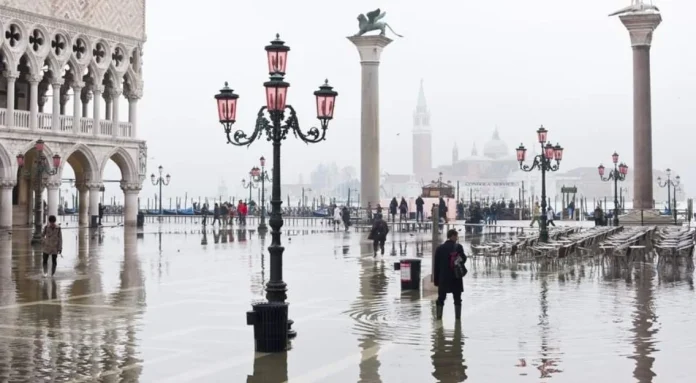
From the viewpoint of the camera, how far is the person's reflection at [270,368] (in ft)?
30.1

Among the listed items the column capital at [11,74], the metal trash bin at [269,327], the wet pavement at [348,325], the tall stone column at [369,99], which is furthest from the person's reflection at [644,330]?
the column capital at [11,74]

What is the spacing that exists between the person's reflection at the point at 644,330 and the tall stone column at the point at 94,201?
30.7 m

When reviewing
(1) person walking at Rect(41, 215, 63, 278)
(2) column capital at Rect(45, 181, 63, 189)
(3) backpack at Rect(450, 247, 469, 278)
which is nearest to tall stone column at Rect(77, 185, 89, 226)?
(2) column capital at Rect(45, 181, 63, 189)

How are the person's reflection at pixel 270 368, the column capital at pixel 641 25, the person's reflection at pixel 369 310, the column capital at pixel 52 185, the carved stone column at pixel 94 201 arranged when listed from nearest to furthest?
the person's reflection at pixel 270 368
the person's reflection at pixel 369 310
the column capital at pixel 641 25
the column capital at pixel 52 185
the carved stone column at pixel 94 201

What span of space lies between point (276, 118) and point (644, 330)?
4920 millimetres

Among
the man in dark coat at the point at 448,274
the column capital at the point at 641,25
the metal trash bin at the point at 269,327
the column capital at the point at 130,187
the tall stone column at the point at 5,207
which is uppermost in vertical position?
the column capital at the point at 641,25

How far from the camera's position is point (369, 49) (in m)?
42.3

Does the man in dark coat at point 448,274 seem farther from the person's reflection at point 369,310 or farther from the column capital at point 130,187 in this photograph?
the column capital at point 130,187

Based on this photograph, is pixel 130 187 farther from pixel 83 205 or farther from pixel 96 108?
pixel 96 108

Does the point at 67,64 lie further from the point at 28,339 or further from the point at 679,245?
the point at 28,339

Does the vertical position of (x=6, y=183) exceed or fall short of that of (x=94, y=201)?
it exceeds it

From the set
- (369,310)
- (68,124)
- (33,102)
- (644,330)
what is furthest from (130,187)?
(644,330)

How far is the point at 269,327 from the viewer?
34.7ft

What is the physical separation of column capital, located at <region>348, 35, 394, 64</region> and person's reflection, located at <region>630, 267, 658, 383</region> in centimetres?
2540
